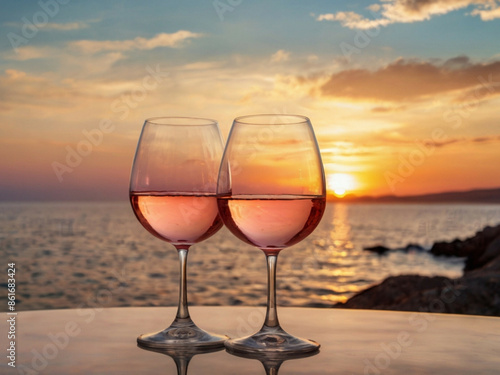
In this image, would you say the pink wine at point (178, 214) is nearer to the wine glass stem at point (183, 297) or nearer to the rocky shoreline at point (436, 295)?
the wine glass stem at point (183, 297)

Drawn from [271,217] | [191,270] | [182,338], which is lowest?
[191,270]

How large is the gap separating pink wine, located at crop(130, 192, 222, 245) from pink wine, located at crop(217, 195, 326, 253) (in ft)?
0.34

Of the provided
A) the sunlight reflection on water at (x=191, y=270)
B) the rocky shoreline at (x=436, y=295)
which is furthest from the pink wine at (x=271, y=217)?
the sunlight reflection on water at (x=191, y=270)

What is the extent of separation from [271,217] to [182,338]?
321mm

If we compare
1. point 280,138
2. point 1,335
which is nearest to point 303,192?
point 280,138

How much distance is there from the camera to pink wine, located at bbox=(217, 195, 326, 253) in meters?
1.37

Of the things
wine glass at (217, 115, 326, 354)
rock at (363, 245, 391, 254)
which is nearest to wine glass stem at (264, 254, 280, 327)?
wine glass at (217, 115, 326, 354)

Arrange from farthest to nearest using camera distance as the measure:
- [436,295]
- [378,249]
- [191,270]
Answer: [378,249] → [191,270] → [436,295]

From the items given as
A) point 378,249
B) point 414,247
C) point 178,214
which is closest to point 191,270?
point 378,249

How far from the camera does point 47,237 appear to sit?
46188mm

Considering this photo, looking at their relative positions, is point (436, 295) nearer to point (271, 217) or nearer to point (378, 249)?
point (271, 217)

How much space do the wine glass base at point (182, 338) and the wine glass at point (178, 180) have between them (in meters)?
0.14

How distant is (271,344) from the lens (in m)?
1.25

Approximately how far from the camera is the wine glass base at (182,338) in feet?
4.16
